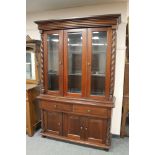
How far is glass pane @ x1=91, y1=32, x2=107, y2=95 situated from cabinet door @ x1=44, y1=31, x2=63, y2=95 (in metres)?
0.54

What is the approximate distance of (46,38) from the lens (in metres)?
2.47

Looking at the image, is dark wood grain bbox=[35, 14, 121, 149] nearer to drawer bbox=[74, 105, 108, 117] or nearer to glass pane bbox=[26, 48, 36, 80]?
drawer bbox=[74, 105, 108, 117]

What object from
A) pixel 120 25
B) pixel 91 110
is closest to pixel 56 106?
pixel 91 110

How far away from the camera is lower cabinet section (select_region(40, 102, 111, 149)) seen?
7.50 feet

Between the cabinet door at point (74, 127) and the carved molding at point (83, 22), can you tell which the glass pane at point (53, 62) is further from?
the cabinet door at point (74, 127)

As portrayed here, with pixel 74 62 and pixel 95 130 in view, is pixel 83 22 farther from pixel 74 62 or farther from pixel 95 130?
pixel 95 130

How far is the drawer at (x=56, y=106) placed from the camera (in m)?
2.40

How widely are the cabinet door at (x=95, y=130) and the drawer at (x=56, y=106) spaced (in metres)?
0.38

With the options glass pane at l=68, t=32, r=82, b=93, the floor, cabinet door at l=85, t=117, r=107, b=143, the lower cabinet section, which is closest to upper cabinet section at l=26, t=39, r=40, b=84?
the lower cabinet section

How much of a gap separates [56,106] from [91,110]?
627 millimetres

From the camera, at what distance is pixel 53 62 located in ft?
8.40

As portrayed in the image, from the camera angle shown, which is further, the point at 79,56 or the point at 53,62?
the point at 53,62
